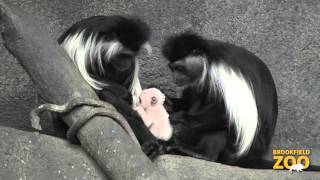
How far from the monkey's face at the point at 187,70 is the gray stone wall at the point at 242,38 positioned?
0.43 m

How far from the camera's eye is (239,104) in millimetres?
2826

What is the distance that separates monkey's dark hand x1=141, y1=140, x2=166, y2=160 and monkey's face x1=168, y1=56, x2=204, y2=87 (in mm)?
629

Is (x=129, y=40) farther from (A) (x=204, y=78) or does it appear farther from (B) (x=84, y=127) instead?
(B) (x=84, y=127)

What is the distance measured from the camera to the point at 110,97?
111 inches

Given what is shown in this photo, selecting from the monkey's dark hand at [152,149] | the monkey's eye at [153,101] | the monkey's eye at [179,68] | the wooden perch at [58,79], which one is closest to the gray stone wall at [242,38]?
the monkey's eye at [179,68]

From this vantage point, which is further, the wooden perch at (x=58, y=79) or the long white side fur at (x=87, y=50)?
the long white side fur at (x=87, y=50)

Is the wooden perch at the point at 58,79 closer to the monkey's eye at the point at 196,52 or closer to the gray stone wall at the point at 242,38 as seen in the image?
the monkey's eye at the point at 196,52

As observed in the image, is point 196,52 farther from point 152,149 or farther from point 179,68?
point 152,149

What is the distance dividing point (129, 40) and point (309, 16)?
1.07m

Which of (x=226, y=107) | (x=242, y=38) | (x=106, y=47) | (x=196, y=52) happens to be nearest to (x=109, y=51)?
(x=106, y=47)

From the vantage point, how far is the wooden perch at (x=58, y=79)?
2.16 metres

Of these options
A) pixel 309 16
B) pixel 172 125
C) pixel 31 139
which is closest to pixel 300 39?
pixel 309 16

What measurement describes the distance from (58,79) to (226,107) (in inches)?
35.0

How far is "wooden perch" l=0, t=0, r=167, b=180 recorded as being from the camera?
7.09ft
